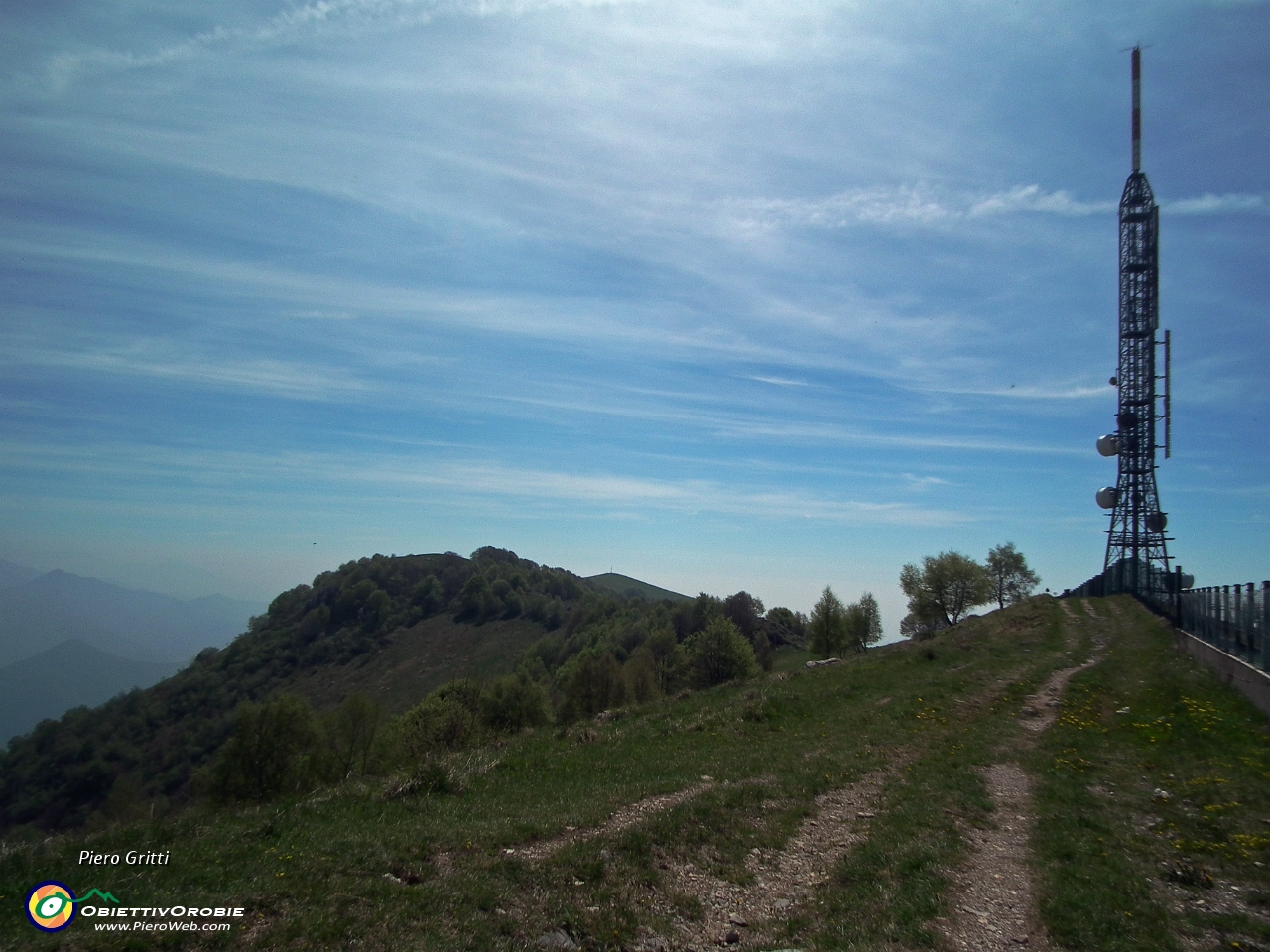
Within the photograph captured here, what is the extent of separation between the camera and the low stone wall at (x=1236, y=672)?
65.4 feet

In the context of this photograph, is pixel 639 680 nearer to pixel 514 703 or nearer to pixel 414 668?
pixel 514 703

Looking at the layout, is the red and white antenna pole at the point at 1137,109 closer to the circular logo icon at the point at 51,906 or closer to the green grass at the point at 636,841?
the green grass at the point at 636,841

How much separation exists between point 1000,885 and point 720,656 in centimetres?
5590

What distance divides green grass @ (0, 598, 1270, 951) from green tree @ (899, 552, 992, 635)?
6269 centimetres

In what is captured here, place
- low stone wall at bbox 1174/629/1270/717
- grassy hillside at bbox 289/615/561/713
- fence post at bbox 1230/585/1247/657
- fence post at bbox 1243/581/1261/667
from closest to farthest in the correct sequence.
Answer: low stone wall at bbox 1174/629/1270/717, fence post at bbox 1243/581/1261/667, fence post at bbox 1230/585/1247/657, grassy hillside at bbox 289/615/561/713

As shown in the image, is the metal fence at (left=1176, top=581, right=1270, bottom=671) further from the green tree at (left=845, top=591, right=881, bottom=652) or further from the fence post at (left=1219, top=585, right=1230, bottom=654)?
the green tree at (left=845, top=591, right=881, bottom=652)

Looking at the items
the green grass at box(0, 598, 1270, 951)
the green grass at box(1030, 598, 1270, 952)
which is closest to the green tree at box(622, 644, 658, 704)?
the green grass at box(1030, 598, 1270, 952)

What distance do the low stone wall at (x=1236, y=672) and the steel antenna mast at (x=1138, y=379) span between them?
37.8 m

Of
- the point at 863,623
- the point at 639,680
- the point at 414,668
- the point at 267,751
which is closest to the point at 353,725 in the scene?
the point at 267,751

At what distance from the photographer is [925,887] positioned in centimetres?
938

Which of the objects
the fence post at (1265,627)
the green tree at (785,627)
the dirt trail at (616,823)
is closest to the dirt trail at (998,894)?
the dirt trail at (616,823)

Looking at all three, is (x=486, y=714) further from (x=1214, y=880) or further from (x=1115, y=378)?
(x=1115, y=378)

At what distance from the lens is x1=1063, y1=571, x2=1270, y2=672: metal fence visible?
21.9 metres

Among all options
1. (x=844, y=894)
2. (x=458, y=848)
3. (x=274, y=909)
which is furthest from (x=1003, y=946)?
(x=274, y=909)
